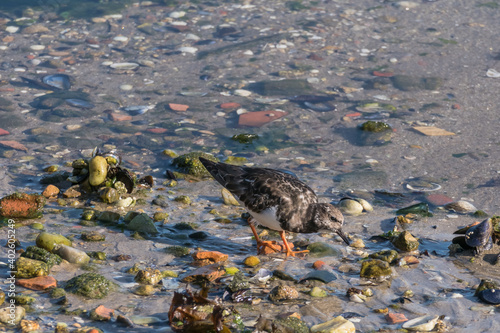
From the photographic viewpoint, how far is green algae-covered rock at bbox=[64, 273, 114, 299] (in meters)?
4.32

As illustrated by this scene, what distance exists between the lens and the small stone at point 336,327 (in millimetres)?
3981

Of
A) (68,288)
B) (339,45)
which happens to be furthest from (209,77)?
(68,288)

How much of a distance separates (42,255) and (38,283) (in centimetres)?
37

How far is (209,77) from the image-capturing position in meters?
10.7

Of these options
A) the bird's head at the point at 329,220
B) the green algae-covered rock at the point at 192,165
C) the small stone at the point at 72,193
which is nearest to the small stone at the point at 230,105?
the green algae-covered rock at the point at 192,165

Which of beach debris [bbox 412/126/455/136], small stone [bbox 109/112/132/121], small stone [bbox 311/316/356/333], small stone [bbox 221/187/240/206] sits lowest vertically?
small stone [bbox 109/112/132/121]

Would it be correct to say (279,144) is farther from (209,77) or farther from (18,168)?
(18,168)

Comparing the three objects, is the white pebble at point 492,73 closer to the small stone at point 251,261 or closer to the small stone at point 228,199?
the small stone at point 228,199

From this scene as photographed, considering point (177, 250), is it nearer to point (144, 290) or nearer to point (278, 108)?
point (144, 290)

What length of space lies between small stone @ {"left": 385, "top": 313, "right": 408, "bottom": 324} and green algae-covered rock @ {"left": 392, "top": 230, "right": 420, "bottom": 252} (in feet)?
3.92

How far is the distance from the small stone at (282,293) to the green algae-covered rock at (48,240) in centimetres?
200

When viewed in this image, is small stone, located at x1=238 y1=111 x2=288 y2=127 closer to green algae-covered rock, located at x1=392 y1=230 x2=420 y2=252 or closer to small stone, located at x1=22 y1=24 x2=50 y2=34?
green algae-covered rock, located at x1=392 y1=230 x2=420 y2=252

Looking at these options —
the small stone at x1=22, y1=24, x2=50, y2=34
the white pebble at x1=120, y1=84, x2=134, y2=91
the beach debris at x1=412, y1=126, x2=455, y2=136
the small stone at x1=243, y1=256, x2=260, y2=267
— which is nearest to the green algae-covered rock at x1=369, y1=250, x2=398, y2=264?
the small stone at x1=243, y1=256, x2=260, y2=267

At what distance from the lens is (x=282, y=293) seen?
448 centimetres
